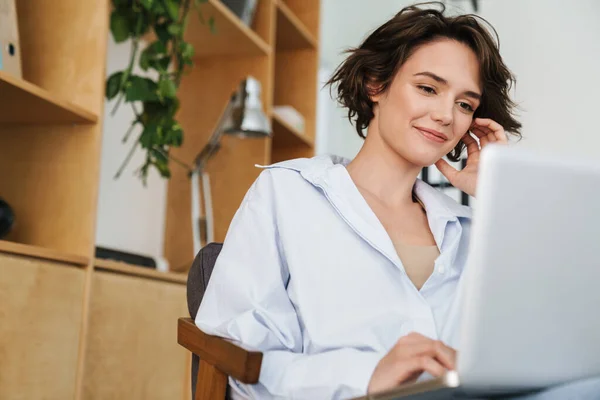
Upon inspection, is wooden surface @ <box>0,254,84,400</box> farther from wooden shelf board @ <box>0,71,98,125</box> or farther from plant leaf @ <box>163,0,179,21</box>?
plant leaf @ <box>163,0,179,21</box>

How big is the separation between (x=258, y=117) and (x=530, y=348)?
185 centimetres

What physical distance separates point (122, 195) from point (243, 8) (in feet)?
2.78

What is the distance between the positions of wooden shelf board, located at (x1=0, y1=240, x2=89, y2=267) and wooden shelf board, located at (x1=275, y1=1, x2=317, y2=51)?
169 centimetres

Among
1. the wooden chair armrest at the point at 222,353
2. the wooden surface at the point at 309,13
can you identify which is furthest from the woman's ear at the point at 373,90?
the wooden surface at the point at 309,13

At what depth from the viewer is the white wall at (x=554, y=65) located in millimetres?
3389

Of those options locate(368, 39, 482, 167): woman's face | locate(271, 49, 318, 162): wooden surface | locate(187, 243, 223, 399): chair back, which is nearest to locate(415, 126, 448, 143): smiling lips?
locate(368, 39, 482, 167): woman's face

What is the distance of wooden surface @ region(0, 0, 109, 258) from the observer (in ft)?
6.76

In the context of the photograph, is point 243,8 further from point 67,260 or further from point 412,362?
point 412,362

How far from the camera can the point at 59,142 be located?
6.89 ft

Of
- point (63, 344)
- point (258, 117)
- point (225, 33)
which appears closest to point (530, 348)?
point (63, 344)

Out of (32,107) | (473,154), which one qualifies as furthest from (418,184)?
(32,107)

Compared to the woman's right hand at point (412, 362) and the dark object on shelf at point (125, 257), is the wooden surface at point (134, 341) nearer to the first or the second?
the dark object on shelf at point (125, 257)

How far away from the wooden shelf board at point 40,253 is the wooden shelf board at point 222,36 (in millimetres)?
1060

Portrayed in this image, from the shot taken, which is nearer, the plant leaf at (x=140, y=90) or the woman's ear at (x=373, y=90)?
the woman's ear at (x=373, y=90)
